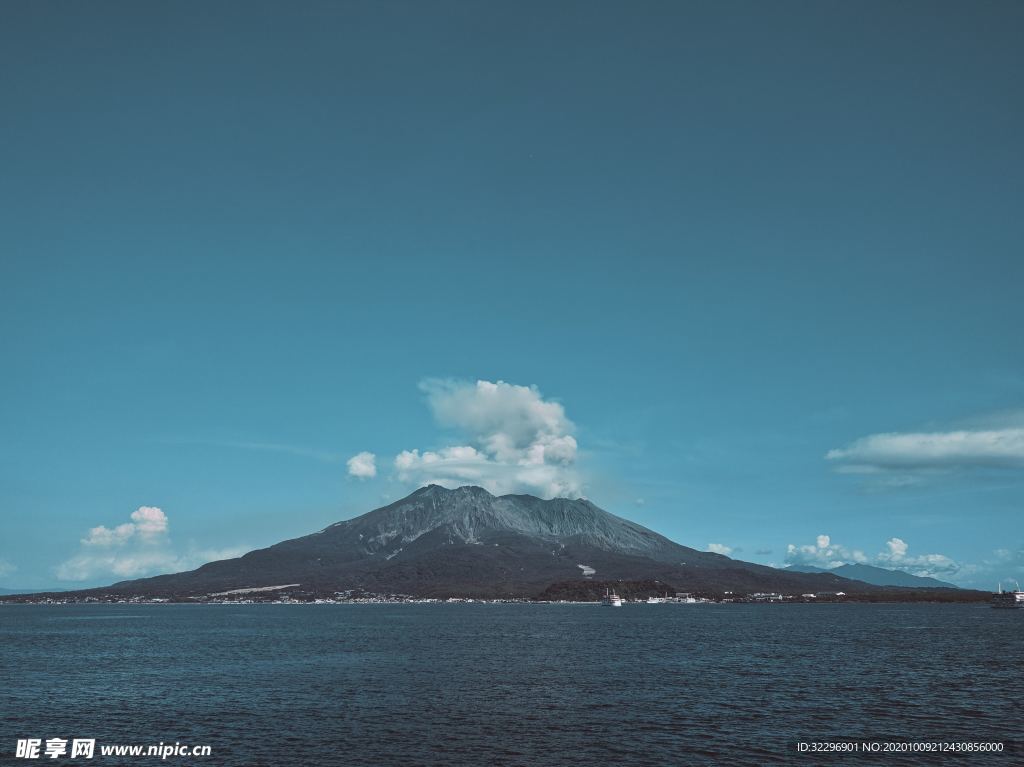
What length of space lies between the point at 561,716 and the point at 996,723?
33940 millimetres

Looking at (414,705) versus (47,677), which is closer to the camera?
(414,705)

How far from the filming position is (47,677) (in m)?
91.9

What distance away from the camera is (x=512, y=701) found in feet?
238

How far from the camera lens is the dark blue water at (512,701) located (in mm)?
52719

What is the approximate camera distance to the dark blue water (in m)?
52.7

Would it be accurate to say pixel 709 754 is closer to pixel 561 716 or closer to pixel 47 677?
pixel 561 716

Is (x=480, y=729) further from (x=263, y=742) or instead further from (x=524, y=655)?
(x=524, y=655)

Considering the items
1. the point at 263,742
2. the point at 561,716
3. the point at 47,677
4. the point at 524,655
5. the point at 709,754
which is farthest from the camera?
the point at 524,655

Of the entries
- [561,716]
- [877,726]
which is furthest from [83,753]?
→ [877,726]

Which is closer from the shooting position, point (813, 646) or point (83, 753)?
point (83, 753)

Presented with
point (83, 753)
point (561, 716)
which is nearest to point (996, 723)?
point (561, 716)

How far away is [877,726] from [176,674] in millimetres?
78384

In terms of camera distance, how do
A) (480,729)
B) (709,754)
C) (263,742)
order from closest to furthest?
1. (709,754)
2. (263,742)
3. (480,729)

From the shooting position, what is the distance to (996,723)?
6022cm
